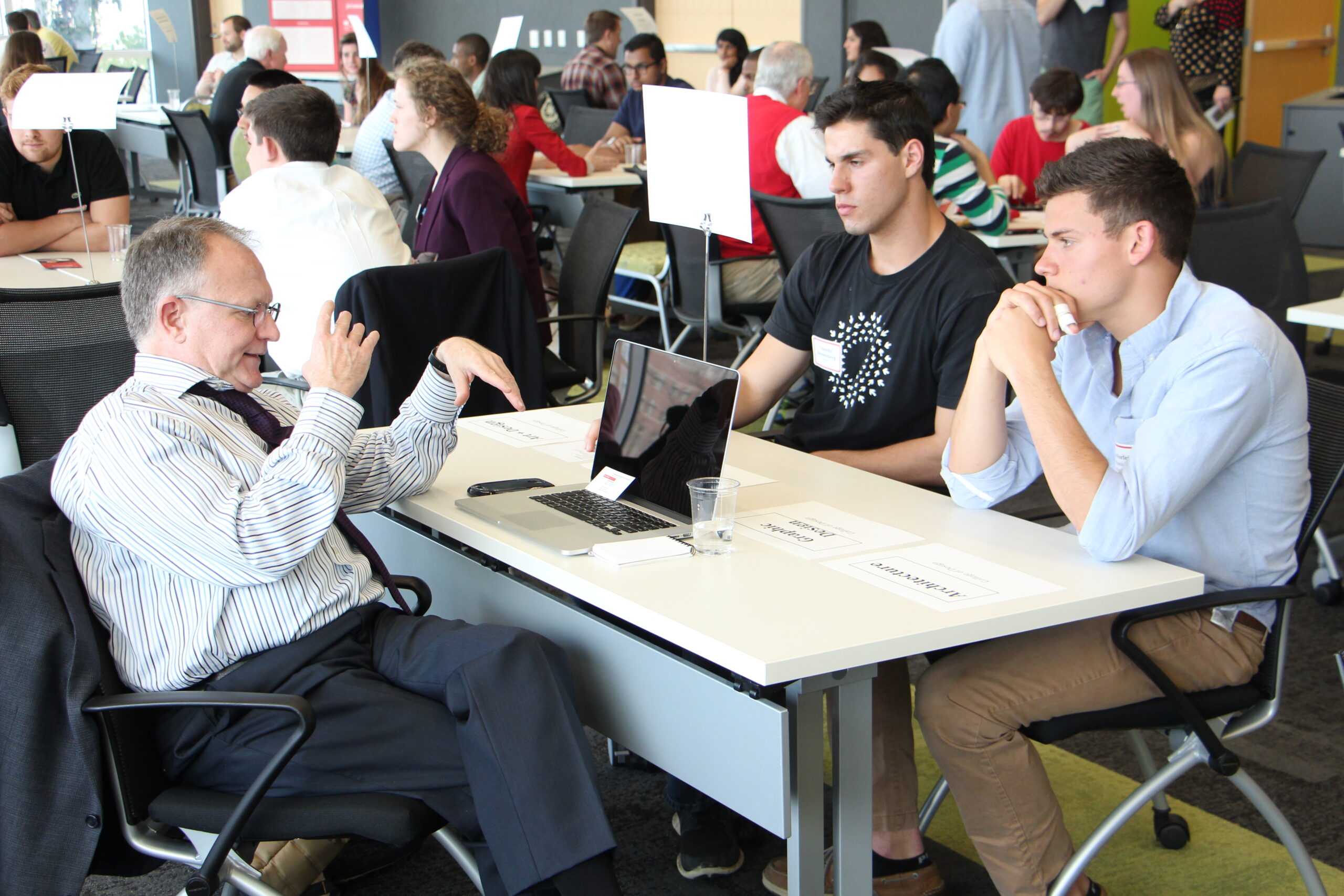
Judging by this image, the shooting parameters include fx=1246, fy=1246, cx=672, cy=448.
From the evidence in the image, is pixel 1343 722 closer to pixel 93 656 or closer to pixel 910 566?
pixel 910 566

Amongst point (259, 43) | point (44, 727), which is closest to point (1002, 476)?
point (44, 727)

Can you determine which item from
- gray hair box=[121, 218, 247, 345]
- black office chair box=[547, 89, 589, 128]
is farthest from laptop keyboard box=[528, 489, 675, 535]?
black office chair box=[547, 89, 589, 128]

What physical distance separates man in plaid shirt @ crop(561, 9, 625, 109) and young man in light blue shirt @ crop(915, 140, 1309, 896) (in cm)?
689

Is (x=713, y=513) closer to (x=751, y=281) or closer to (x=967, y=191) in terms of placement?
(x=967, y=191)

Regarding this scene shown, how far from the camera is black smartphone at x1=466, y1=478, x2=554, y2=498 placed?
6.52ft

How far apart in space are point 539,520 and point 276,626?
0.39m

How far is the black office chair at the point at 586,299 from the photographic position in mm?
3693

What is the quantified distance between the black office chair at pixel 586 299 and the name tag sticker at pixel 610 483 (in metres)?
1.69

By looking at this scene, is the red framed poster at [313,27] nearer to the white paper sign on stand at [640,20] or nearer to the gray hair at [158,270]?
the white paper sign on stand at [640,20]

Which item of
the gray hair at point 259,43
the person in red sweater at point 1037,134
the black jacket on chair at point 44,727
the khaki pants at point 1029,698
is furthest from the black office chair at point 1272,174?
the gray hair at point 259,43

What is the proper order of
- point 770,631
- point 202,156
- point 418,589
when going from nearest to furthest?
1. point 770,631
2. point 418,589
3. point 202,156

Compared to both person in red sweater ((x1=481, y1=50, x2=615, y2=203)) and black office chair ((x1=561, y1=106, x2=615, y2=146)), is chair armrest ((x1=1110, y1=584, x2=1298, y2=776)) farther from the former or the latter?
black office chair ((x1=561, y1=106, x2=615, y2=146))

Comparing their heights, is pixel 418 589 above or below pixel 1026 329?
below

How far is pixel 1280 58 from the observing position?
30.7 ft
